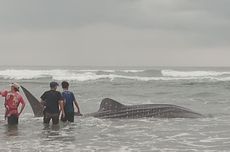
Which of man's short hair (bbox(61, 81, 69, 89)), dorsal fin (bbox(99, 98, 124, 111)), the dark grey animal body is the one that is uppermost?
man's short hair (bbox(61, 81, 69, 89))

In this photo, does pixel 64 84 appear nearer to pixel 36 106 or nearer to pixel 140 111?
pixel 36 106

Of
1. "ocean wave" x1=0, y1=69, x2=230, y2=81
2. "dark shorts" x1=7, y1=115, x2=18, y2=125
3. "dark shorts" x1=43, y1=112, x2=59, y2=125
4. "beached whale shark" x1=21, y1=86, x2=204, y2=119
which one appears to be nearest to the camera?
"dark shorts" x1=43, y1=112, x2=59, y2=125

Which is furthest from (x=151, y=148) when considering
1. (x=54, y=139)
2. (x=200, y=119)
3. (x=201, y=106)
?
(x=201, y=106)

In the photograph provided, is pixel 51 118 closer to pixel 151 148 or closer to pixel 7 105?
pixel 7 105

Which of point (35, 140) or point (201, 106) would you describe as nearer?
point (35, 140)

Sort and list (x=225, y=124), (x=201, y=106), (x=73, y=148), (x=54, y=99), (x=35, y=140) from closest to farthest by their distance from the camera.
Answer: (x=73, y=148)
(x=35, y=140)
(x=54, y=99)
(x=225, y=124)
(x=201, y=106)

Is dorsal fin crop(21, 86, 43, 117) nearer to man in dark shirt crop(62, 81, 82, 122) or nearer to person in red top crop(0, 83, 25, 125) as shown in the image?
person in red top crop(0, 83, 25, 125)

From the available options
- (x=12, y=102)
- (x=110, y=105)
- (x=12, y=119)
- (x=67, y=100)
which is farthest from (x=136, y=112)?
(x=12, y=102)

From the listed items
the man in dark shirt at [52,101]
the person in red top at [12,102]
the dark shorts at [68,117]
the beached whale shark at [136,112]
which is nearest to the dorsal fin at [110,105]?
the beached whale shark at [136,112]

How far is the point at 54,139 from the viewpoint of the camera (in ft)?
38.3

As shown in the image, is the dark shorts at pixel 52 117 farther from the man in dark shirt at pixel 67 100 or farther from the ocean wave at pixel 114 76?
the ocean wave at pixel 114 76

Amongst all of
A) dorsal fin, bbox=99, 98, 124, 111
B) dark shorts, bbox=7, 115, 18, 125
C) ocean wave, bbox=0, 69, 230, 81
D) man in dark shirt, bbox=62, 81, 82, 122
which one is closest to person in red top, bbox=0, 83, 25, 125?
dark shorts, bbox=7, 115, 18, 125

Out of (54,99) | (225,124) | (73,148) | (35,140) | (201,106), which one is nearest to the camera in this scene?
(73,148)

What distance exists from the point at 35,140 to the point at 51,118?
2.61m
